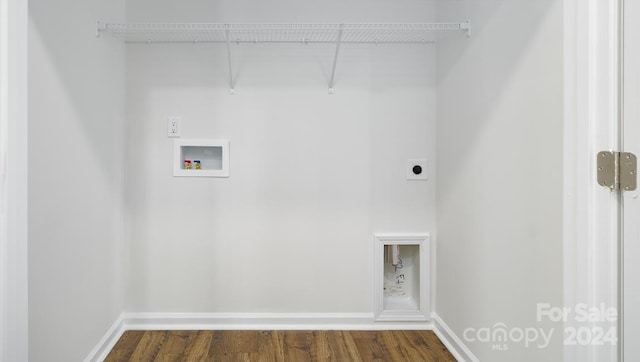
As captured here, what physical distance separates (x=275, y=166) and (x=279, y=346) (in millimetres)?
1116

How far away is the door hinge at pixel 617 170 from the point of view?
96cm

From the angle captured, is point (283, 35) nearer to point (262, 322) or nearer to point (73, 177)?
point (73, 177)

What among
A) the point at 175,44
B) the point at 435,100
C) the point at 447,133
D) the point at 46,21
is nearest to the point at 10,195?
the point at 46,21

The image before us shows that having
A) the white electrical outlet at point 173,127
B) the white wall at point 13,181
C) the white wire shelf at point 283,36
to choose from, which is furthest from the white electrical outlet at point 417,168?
the white wall at point 13,181

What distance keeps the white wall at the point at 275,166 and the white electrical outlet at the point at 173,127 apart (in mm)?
38

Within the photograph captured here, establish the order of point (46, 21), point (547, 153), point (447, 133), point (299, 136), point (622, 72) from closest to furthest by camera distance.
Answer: point (622, 72) → point (547, 153) → point (46, 21) → point (447, 133) → point (299, 136)

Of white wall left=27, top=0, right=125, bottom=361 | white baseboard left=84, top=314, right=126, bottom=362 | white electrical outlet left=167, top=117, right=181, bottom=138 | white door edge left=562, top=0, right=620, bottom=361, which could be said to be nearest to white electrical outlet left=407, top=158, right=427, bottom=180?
white door edge left=562, top=0, right=620, bottom=361

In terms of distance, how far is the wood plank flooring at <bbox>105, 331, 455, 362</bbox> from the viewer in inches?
77.0

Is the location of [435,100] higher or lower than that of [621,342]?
higher

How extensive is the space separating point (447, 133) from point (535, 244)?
0.98 meters

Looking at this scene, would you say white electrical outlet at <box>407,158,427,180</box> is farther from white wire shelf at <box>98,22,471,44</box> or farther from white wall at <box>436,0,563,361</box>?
white wire shelf at <box>98,22,471,44</box>

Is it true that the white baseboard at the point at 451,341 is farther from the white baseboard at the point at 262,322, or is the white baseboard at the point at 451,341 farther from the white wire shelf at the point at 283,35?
the white wire shelf at the point at 283,35

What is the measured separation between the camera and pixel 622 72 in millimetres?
983

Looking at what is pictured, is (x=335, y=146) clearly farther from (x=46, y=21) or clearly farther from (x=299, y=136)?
(x=46, y=21)
